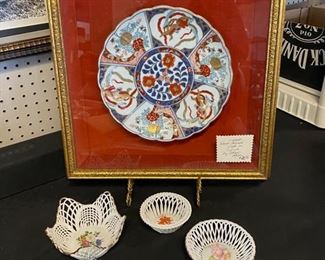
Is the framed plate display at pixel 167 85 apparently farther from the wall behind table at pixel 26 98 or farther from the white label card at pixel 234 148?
the wall behind table at pixel 26 98

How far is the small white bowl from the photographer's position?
0.74m

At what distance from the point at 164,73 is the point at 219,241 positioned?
31 centimetres

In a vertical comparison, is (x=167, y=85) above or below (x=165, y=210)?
above

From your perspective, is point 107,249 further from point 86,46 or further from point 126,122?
point 86,46

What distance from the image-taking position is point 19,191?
33.4 inches

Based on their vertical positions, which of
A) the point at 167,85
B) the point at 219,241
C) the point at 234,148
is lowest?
the point at 219,241

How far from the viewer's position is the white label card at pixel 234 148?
0.76 metres

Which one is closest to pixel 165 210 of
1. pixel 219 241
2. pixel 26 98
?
pixel 219 241

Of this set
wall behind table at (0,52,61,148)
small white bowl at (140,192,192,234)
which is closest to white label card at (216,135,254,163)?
small white bowl at (140,192,192,234)

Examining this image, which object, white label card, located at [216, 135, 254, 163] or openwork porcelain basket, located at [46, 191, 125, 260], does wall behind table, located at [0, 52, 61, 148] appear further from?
white label card, located at [216, 135, 254, 163]

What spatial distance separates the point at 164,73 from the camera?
73 cm

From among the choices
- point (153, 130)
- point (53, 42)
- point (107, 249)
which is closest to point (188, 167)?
point (153, 130)

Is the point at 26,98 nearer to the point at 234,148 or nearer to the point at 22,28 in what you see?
the point at 22,28

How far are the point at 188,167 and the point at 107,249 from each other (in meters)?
0.22
